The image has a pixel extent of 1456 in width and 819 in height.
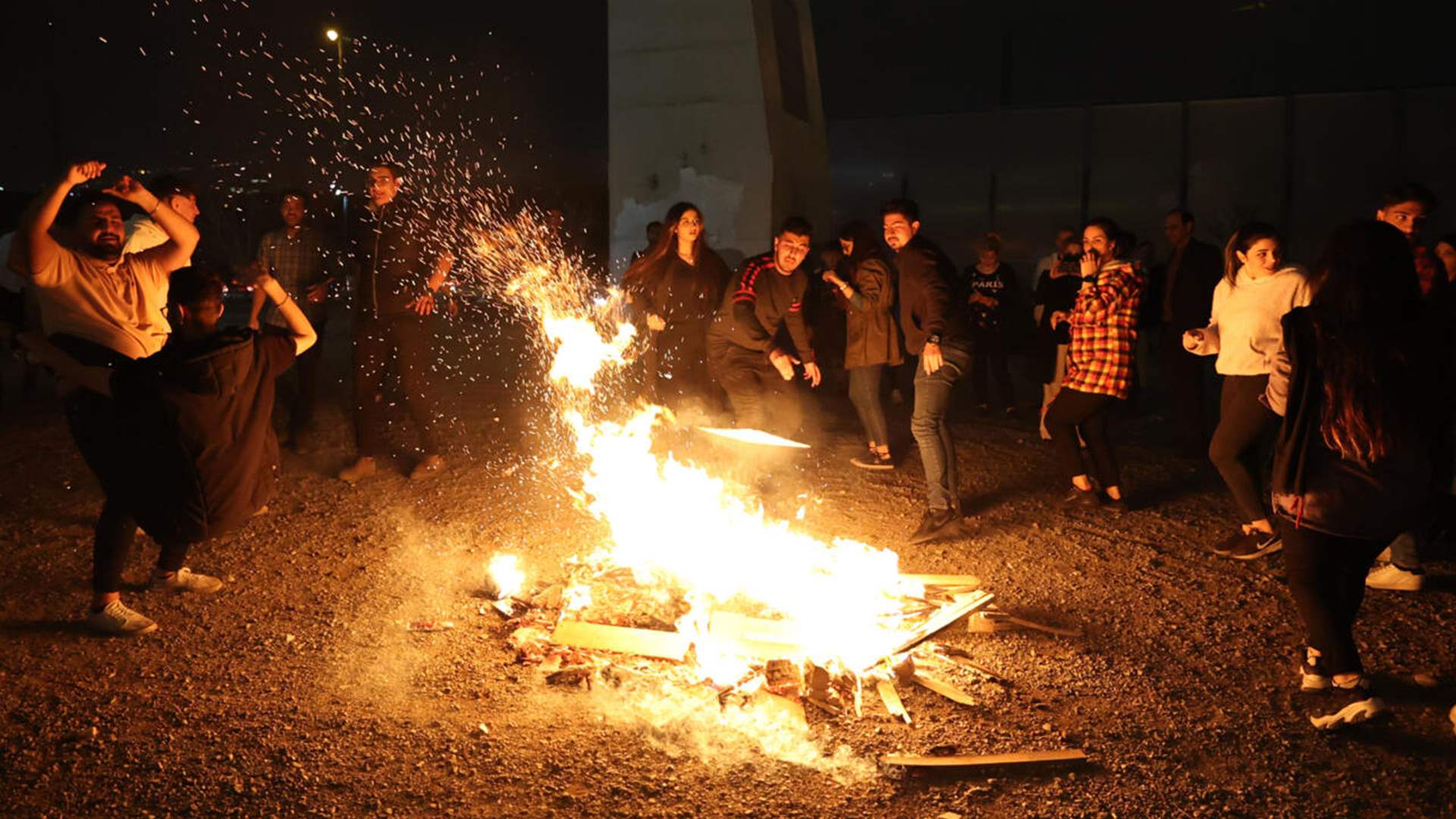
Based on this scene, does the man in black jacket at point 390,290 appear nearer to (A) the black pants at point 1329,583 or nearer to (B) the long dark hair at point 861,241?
(B) the long dark hair at point 861,241

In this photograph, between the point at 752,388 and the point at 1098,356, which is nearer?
the point at 1098,356

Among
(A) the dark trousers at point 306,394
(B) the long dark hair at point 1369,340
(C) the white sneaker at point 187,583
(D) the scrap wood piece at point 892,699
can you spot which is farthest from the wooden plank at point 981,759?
(A) the dark trousers at point 306,394

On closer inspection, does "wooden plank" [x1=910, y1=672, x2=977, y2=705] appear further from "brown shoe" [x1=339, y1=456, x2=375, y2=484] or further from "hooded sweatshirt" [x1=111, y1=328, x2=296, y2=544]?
"brown shoe" [x1=339, y1=456, x2=375, y2=484]

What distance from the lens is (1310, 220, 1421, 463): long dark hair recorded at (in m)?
3.90

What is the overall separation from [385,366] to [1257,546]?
19.2 feet

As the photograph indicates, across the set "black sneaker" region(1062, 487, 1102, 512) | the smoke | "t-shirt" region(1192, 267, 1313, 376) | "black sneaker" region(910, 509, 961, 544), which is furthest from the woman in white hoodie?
the smoke

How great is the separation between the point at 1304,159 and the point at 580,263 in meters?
16.8

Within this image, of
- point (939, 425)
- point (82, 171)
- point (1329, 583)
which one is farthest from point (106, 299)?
point (1329, 583)

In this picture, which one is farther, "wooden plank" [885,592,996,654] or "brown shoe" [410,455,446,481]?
"brown shoe" [410,455,446,481]

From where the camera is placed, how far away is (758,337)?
7.48 metres

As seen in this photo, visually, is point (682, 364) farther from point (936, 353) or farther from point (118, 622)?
point (118, 622)

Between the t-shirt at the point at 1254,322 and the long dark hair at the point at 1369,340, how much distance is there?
183 cm

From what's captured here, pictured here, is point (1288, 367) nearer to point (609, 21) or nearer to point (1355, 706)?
point (1355, 706)

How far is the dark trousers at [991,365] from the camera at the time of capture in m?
10.8
